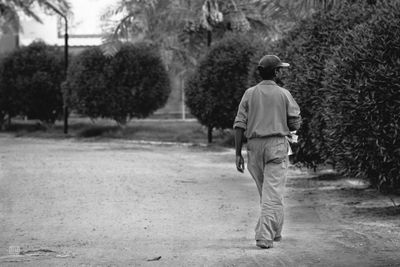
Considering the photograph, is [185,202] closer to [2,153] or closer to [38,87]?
[2,153]

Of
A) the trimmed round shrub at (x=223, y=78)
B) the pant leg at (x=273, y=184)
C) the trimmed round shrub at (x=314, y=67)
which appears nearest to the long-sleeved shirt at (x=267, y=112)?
the pant leg at (x=273, y=184)

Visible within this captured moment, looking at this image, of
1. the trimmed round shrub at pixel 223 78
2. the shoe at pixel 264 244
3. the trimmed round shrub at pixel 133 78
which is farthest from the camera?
the trimmed round shrub at pixel 133 78

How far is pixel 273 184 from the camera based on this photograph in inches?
336

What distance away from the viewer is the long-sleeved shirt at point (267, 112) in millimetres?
8555

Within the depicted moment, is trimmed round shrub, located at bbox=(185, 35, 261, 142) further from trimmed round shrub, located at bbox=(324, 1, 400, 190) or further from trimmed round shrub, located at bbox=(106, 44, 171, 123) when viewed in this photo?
trimmed round shrub, located at bbox=(324, 1, 400, 190)

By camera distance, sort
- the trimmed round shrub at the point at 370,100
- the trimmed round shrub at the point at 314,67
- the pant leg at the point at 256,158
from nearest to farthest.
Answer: the pant leg at the point at 256,158, the trimmed round shrub at the point at 370,100, the trimmed round shrub at the point at 314,67

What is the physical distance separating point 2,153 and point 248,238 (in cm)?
1214

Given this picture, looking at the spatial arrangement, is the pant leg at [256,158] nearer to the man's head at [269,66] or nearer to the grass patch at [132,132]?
the man's head at [269,66]

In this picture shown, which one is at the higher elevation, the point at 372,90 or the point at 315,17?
the point at 315,17

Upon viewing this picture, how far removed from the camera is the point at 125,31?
85.5 feet

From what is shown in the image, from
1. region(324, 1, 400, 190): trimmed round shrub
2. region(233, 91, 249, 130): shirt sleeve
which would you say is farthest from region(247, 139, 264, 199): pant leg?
region(324, 1, 400, 190): trimmed round shrub

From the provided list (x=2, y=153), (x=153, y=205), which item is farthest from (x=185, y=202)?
(x=2, y=153)

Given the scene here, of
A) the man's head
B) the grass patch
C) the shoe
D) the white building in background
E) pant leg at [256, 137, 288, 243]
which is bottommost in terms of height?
the grass patch

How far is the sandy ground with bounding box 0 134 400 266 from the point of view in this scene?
26.3 ft
